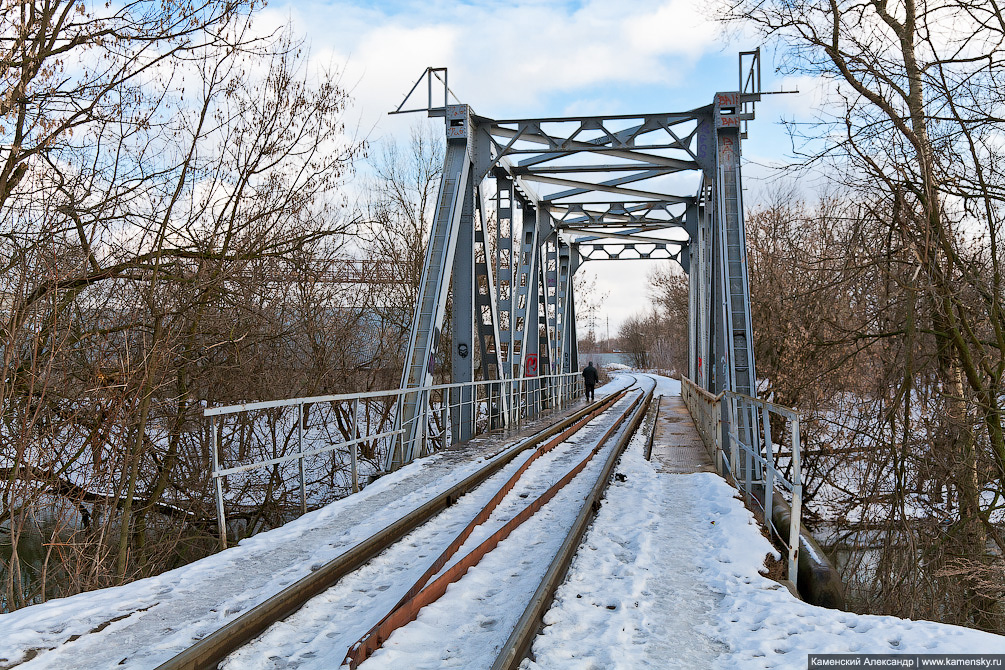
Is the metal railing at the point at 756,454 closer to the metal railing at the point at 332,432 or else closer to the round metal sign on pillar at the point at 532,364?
the metal railing at the point at 332,432

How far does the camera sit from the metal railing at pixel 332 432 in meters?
7.93

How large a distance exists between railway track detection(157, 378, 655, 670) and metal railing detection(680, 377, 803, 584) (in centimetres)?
166

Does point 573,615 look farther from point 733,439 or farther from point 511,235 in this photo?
point 511,235

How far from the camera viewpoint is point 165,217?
8812 millimetres

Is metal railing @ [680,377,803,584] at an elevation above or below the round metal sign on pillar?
below

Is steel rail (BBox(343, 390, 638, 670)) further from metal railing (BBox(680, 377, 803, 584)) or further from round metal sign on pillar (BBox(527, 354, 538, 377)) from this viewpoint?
round metal sign on pillar (BBox(527, 354, 538, 377))

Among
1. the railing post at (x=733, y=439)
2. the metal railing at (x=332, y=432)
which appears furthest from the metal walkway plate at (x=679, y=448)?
the metal railing at (x=332, y=432)

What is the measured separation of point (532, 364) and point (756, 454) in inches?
578

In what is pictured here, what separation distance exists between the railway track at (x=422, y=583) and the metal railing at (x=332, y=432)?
63.5 inches

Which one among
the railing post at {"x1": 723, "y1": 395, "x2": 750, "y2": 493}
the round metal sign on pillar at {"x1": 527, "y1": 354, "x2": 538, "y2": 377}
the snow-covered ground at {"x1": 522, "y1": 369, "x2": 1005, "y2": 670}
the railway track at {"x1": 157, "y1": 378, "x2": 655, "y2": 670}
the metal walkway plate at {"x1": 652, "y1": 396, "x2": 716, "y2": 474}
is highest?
the round metal sign on pillar at {"x1": 527, "y1": 354, "x2": 538, "y2": 377}

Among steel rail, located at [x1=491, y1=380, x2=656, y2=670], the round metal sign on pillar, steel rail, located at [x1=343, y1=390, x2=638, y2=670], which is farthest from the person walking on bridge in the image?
steel rail, located at [x1=491, y1=380, x2=656, y2=670]

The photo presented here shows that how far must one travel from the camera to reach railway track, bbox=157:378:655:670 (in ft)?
12.3

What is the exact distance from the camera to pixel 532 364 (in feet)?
70.7

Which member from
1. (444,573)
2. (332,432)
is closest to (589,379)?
(332,432)
